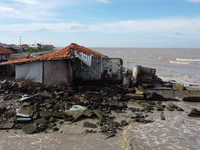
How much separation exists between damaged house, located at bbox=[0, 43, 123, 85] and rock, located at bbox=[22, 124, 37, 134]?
5.09 meters

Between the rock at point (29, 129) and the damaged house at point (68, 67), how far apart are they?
5090mm

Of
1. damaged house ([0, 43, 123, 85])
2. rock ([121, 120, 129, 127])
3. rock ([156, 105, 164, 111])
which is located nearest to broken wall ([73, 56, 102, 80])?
damaged house ([0, 43, 123, 85])

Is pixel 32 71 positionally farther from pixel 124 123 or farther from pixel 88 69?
pixel 124 123

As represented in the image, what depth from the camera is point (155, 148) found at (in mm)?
6145

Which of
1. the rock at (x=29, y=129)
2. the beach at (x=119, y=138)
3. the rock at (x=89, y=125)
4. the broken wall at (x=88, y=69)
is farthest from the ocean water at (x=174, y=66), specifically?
the rock at (x=29, y=129)

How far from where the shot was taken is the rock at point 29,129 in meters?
6.79

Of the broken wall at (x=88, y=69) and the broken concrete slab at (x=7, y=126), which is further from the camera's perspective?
the broken wall at (x=88, y=69)

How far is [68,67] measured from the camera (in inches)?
492

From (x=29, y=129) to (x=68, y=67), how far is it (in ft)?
20.3

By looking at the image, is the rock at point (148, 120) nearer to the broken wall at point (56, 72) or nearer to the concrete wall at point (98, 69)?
the concrete wall at point (98, 69)

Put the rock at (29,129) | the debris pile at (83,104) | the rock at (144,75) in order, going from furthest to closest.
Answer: the rock at (144,75) < the debris pile at (83,104) < the rock at (29,129)

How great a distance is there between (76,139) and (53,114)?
2012mm

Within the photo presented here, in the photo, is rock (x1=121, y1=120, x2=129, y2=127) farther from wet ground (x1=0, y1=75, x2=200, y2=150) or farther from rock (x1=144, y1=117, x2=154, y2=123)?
rock (x1=144, y1=117, x2=154, y2=123)

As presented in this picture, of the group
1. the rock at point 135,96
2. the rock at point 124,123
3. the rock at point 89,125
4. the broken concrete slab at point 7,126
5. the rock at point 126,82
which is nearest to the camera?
the broken concrete slab at point 7,126
